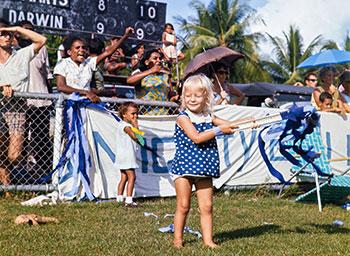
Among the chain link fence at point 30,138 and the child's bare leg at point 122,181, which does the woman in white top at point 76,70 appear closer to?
the chain link fence at point 30,138

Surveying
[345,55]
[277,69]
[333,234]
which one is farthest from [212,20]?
[333,234]

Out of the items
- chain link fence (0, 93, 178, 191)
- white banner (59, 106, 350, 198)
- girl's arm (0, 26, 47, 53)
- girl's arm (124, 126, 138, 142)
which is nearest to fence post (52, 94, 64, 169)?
chain link fence (0, 93, 178, 191)

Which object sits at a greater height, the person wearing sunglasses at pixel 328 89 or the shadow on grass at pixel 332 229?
the person wearing sunglasses at pixel 328 89

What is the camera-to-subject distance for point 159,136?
28.7 feet

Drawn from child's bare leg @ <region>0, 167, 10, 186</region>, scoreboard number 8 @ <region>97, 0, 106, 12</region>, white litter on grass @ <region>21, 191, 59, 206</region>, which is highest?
scoreboard number 8 @ <region>97, 0, 106, 12</region>

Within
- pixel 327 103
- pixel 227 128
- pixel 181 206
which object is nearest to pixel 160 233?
pixel 181 206

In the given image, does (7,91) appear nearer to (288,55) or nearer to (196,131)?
(196,131)

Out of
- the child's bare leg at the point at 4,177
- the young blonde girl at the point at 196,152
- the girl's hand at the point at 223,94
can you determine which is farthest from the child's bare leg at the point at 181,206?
the girl's hand at the point at 223,94

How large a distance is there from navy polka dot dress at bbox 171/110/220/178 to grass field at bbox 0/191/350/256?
0.59 m

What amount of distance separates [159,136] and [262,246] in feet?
12.3

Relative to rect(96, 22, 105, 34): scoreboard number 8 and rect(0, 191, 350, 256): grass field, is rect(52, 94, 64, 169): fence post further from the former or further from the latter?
rect(96, 22, 105, 34): scoreboard number 8

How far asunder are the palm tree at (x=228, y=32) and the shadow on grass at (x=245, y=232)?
33.2 metres

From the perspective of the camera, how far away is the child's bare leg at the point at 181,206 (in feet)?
17.0

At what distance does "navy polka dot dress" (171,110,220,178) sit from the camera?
17.1 ft
